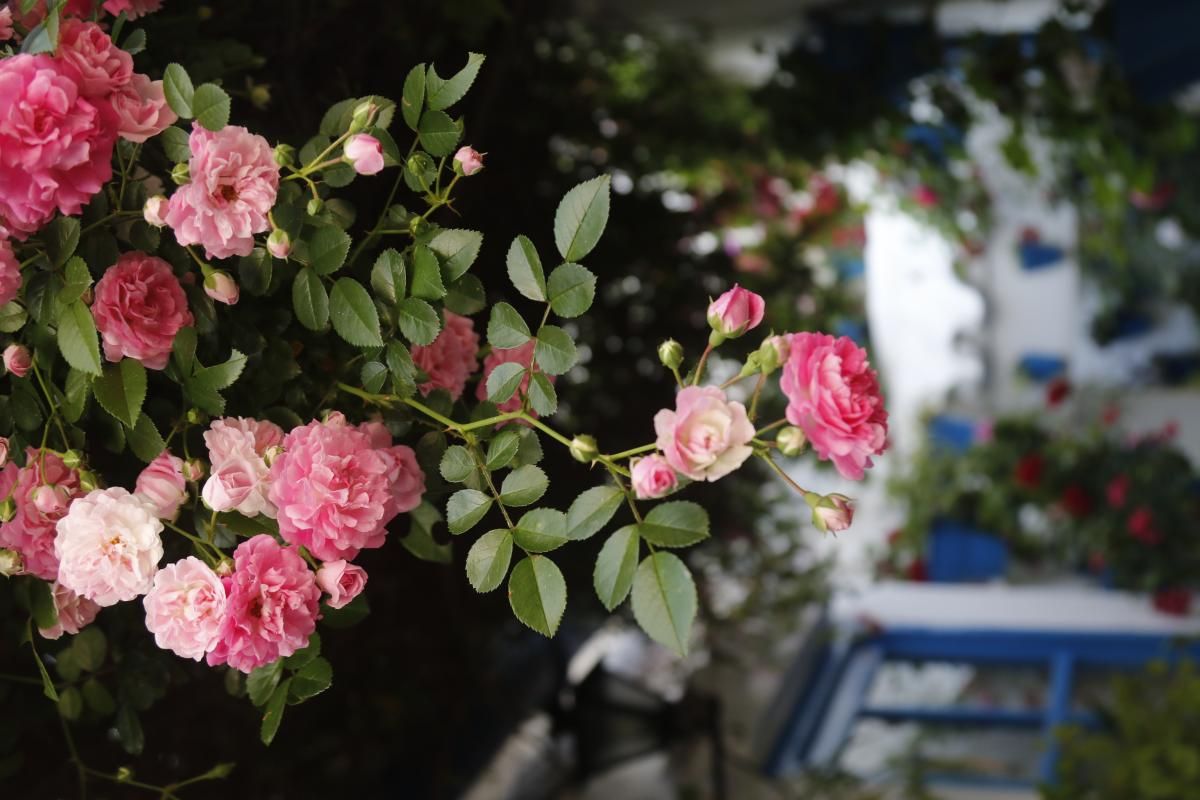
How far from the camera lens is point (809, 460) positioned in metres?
2.34

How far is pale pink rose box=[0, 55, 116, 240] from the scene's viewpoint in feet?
1.52

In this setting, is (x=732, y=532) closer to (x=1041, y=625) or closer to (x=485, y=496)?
(x=1041, y=625)

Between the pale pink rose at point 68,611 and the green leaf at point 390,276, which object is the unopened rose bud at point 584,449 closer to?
the green leaf at point 390,276

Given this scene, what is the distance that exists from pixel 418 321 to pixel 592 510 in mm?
131

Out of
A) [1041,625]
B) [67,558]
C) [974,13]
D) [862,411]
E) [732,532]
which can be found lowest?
[1041,625]

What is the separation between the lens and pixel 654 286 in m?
1.82

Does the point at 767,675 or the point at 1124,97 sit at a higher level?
the point at 1124,97

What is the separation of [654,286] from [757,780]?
113 cm

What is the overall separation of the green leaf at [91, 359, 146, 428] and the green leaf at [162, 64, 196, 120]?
0.40 ft

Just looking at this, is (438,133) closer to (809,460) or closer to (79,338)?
(79,338)

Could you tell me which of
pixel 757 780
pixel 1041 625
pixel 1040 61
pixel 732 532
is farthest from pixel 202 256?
pixel 1041 625

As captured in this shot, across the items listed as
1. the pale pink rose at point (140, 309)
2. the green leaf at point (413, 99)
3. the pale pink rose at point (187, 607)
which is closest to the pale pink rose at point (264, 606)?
the pale pink rose at point (187, 607)

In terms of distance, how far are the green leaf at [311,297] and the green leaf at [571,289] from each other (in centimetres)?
12

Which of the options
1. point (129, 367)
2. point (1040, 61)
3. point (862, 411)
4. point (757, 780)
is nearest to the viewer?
point (862, 411)
